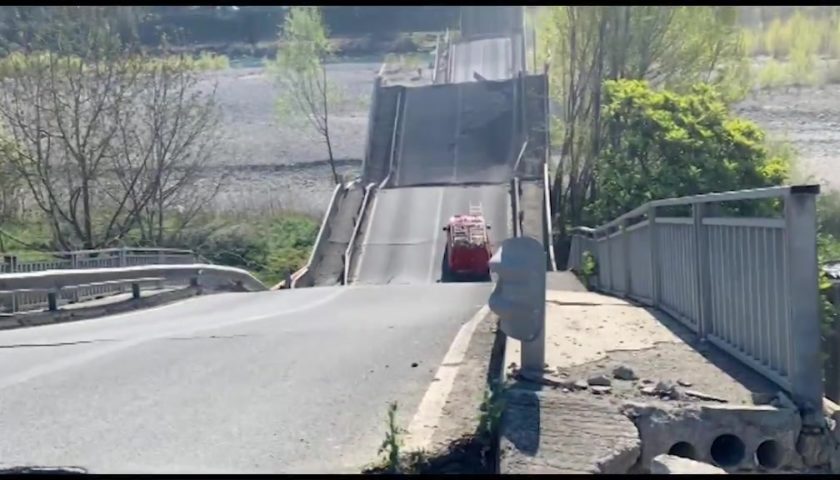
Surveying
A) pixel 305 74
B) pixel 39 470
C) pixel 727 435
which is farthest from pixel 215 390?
pixel 305 74

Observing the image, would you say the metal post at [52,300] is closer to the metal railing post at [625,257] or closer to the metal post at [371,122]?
the metal railing post at [625,257]

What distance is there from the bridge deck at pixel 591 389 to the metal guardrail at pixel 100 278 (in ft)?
34.6

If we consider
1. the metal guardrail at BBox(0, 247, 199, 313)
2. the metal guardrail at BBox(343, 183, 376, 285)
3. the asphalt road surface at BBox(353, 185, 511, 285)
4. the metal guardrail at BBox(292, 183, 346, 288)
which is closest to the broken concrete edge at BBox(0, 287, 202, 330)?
the metal guardrail at BBox(0, 247, 199, 313)

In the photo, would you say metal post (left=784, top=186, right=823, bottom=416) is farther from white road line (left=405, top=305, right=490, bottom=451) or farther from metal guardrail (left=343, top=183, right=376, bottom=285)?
metal guardrail (left=343, top=183, right=376, bottom=285)

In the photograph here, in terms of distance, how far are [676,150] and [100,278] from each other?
55.2 feet

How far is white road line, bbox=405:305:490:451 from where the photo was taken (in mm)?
7527

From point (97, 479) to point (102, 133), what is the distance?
39010 millimetres

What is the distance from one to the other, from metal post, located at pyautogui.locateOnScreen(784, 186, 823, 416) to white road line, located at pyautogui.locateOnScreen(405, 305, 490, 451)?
7.14ft

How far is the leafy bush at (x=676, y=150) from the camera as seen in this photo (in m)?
32.1

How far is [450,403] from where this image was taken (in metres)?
8.66

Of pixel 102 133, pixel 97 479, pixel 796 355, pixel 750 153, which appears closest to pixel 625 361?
pixel 796 355

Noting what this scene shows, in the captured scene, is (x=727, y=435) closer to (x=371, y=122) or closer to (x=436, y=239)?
(x=436, y=239)

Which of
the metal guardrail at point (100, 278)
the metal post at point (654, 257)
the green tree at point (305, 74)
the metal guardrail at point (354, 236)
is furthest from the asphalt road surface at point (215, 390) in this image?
the green tree at point (305, 74)

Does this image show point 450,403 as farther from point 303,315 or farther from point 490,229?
point 490,229
